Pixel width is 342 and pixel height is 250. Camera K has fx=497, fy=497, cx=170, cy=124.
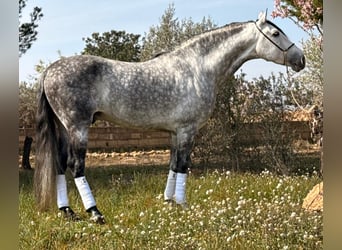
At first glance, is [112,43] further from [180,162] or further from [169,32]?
[180,162]

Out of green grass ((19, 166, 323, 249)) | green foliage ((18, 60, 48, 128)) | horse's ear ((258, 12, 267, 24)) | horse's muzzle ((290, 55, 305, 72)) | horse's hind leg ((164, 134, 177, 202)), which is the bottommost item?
green grass ((19, 166, 323, 249))

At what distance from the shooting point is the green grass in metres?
1.81

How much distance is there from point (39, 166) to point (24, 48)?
1.47ft

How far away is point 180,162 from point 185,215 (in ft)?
0.66

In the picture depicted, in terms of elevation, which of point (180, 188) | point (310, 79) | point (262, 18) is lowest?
point (180, 188)

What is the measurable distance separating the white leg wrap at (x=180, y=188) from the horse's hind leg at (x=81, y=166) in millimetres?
295

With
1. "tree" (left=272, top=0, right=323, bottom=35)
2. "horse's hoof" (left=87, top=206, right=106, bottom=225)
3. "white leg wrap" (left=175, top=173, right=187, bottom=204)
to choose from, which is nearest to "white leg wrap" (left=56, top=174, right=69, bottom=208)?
"horse's hoof" (left=87, top=206, right=106, bottom=225)

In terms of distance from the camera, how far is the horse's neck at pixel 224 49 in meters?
1.94

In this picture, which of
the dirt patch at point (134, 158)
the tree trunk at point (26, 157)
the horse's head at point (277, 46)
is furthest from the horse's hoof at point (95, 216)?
the horse's head at point (277, 46)

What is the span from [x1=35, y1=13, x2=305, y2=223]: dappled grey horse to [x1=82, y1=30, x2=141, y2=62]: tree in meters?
0.08

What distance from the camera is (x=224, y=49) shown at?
195 cm

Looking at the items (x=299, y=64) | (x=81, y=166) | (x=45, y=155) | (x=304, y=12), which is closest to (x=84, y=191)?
(x=81, y=166)

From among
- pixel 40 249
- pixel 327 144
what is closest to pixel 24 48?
pixel 40 249

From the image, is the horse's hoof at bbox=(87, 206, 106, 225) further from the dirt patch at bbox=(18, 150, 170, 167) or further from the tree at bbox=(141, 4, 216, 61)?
the tree at bbox=(141, 4, 216, 61)
